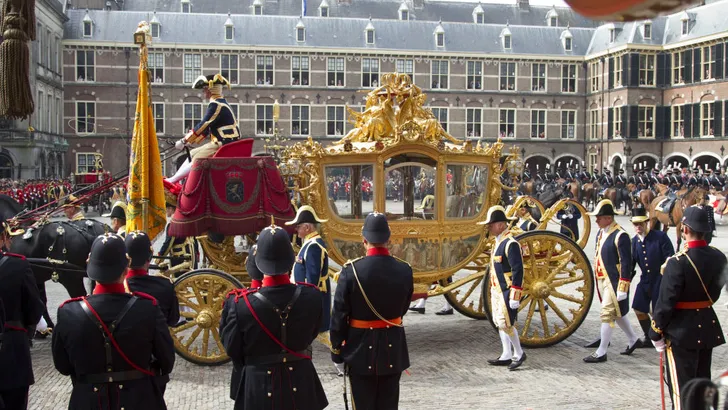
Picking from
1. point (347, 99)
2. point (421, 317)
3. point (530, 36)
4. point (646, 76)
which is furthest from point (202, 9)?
point (421, 317)

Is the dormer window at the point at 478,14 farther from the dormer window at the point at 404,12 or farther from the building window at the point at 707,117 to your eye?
the building window at the point at 707,117

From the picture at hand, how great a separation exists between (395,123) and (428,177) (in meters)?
0.69

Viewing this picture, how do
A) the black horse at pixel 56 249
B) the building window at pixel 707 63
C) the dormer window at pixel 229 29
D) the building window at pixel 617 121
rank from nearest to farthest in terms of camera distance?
1. the black horse at pixel 56 249
2. the building window at pixel 707 63
3. the dormer window at pixel 229 29
4. the building window at pixel 617 121

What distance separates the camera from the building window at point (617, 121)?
138 ft

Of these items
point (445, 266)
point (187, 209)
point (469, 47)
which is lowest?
point (445, 266)

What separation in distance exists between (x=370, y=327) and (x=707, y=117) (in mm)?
38377

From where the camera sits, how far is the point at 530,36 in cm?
4531

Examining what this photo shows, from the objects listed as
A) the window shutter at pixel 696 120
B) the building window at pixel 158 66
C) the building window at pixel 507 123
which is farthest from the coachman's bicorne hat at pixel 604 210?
the building window at pixel 507 123

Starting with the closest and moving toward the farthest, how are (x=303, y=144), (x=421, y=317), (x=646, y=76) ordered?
1. (x=303, y=144)
2. (x=421, y=317)
3. (x=646, y=76)

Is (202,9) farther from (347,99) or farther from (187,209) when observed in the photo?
(187,209)

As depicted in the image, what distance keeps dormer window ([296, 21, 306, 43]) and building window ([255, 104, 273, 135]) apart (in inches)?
160

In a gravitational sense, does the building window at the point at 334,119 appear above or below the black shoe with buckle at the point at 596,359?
above

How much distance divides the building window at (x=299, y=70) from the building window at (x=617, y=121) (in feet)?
56.6

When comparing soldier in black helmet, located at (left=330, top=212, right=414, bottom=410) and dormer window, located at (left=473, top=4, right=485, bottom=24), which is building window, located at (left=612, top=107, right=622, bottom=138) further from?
soldier in black helmet, located at (left=330, top=212, right=414, bottom=410)
